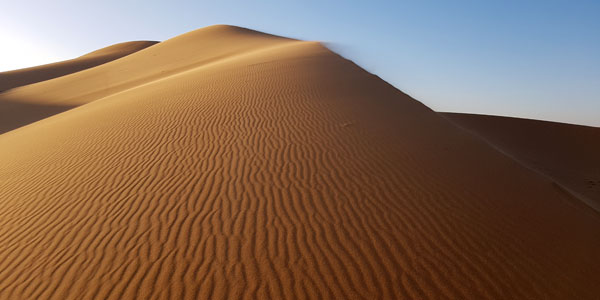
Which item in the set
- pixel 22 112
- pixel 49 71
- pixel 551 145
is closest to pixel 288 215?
pixel 551 145

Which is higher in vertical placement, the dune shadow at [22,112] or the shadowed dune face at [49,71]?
the shadowed dune face at [49,71]

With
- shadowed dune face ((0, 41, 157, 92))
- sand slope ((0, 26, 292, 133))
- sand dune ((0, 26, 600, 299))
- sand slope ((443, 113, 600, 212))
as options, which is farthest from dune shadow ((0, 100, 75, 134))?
sand slope ((443, 113, 600, 212))

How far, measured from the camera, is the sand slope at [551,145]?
10.7 meters

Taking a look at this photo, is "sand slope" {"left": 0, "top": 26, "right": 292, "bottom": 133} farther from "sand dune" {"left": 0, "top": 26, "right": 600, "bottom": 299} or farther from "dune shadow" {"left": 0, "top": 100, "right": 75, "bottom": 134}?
"sand dune" {"left": 0, "top": 26, "right": 600, "bottom": 299}

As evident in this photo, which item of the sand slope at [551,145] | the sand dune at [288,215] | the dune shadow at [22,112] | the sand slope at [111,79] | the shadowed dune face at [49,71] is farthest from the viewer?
the shadowed dune face at [49,71]

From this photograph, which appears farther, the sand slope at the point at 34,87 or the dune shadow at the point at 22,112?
the sand slope at the point at 34,87

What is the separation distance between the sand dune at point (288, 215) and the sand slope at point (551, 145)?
483 cm

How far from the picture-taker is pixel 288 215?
4625 millimetres

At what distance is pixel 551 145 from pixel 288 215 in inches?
639

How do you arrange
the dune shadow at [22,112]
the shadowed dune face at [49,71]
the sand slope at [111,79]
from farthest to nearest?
1. the shadowed dune face at [49,71]
2. the sand slope at [111,79]
3. the dune shadow at [22,112]

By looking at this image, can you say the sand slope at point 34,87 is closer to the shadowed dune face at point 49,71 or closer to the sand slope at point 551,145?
the shadowed dune face at point 49,71

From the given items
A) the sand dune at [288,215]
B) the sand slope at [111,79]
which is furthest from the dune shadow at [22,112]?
the sand dune at [288,215]

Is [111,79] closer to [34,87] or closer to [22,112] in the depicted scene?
[22,112]

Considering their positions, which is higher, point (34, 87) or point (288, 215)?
point (288, 215)
